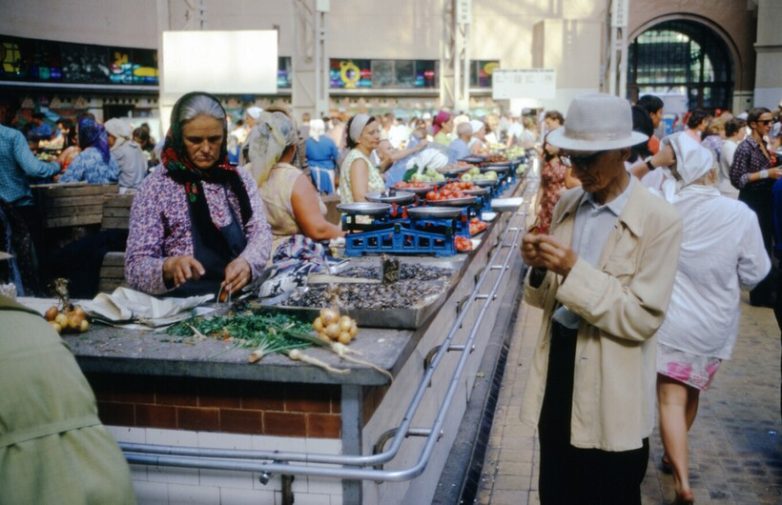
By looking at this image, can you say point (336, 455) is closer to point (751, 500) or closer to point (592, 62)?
point (751, 500)

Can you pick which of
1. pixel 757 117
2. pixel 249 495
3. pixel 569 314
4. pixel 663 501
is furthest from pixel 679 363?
pixel 757 117

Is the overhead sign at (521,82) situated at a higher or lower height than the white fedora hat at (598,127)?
higher

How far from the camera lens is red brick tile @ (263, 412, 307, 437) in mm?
2869

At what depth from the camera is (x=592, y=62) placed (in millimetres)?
29469

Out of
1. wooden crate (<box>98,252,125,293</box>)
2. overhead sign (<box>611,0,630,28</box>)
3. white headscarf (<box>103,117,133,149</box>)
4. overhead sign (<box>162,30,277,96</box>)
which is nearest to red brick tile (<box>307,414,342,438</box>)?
wooden crate (<box>98,252,125,293</box>)

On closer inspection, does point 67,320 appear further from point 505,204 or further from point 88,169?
point 88,169

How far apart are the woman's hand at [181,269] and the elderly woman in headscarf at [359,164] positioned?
3.30 m

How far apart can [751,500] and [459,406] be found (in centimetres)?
178

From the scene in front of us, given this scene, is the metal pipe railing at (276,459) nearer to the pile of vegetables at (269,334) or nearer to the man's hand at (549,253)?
the pile of vegetables at (269,334)

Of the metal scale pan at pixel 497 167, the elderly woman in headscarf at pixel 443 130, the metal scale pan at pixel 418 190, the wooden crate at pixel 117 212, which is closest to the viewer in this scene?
the metal scale pan at pixel 418 190

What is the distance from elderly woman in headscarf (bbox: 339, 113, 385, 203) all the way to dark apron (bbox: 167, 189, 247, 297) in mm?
3030

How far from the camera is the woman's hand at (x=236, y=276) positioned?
11.5 feet

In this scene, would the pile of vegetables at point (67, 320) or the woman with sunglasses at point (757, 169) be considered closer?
the pile of vegetables at point (67, 320)

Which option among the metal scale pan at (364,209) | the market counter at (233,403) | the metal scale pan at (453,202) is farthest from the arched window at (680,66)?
the market counter at (233,403)
